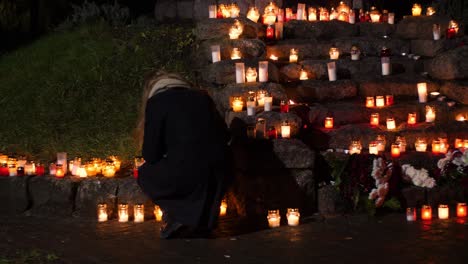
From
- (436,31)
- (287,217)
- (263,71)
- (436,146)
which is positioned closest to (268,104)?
(263,71)

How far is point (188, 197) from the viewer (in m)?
7.78

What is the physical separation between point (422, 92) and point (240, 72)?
7.52 ft

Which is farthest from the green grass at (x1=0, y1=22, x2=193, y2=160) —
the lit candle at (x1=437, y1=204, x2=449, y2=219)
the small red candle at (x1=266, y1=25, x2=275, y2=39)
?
the lit candle at (x1=437, y1=204, x2=449, y2=219)

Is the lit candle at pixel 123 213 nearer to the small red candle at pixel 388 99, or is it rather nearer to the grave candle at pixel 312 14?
the small red candle at pixel 388 99

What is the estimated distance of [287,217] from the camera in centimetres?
833

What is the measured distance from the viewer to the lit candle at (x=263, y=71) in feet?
33.0

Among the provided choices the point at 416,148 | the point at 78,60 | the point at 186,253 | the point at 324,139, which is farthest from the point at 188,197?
the point at 78,60

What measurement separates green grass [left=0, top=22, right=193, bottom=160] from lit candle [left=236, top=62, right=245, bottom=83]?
4.56 feet

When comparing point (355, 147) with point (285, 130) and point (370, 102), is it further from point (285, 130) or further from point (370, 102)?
point (370, 102)

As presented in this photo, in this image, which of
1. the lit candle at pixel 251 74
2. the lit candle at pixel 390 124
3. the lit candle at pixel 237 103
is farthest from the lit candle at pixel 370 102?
the lit candle at pixel 237 103

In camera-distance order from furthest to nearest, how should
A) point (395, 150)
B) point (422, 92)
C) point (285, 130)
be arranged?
point (422, 92), point (395, 150), point (285, 130)

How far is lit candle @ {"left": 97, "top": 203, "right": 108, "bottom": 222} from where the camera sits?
854cm

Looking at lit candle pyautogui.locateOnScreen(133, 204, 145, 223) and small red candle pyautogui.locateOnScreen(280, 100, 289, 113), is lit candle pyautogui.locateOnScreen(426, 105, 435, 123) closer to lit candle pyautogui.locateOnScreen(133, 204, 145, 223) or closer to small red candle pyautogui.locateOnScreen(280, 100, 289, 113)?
small red candle pyautogui.locateOnScreen(280, 100, 289, 113)

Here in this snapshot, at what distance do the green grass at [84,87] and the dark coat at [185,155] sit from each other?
199 centimetres
